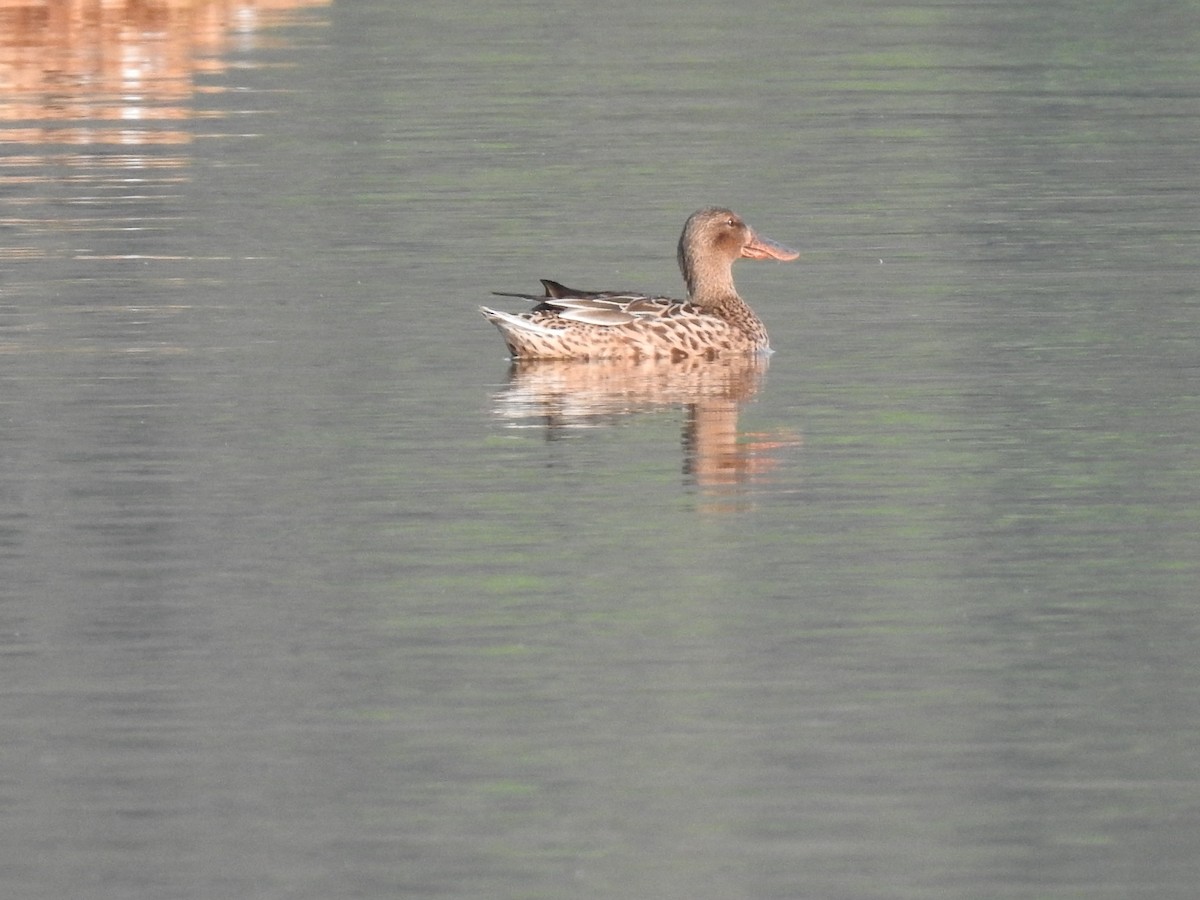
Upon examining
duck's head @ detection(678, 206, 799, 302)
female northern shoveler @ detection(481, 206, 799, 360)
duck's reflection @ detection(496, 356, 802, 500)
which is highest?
duck's head @ detection(678, 206, 799, 302)

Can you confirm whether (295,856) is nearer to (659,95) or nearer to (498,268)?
(498,268)

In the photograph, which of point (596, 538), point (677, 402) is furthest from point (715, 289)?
point (596, 538)

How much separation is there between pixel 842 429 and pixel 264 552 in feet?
12.2

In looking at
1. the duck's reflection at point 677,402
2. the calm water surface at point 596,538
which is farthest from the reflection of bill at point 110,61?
the duck's reflection at point 677,402

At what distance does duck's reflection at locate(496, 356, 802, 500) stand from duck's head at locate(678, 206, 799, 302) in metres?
1.19

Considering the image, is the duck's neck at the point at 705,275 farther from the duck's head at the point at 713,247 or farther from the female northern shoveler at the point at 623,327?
the female northern shoveler at the point at 623,327

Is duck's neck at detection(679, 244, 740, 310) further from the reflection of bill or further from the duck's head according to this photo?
the reflection of bill

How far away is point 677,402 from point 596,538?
389 cm

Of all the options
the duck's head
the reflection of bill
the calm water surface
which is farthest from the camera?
the reflection of bill

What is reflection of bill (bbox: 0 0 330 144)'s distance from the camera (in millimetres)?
32375

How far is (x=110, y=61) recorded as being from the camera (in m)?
39.8

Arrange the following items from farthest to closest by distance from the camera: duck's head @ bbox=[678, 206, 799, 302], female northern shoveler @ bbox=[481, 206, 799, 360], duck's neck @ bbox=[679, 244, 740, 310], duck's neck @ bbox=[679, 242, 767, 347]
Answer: duck's head @ bbox=[678, 206, 799, 302] → duck's neck @ bbox=[679, 244, 740, 310] → duck's neck @ bbox=[679, 242, 767, 347] → female northern shoveler @ bbox=[481, 206, 799, 360]

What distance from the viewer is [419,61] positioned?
39.0 m

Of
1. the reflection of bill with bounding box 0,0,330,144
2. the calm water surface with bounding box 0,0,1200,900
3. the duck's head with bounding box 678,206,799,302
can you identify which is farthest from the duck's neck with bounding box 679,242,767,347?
the reflection of bill with bounding box 0,0,330,144
